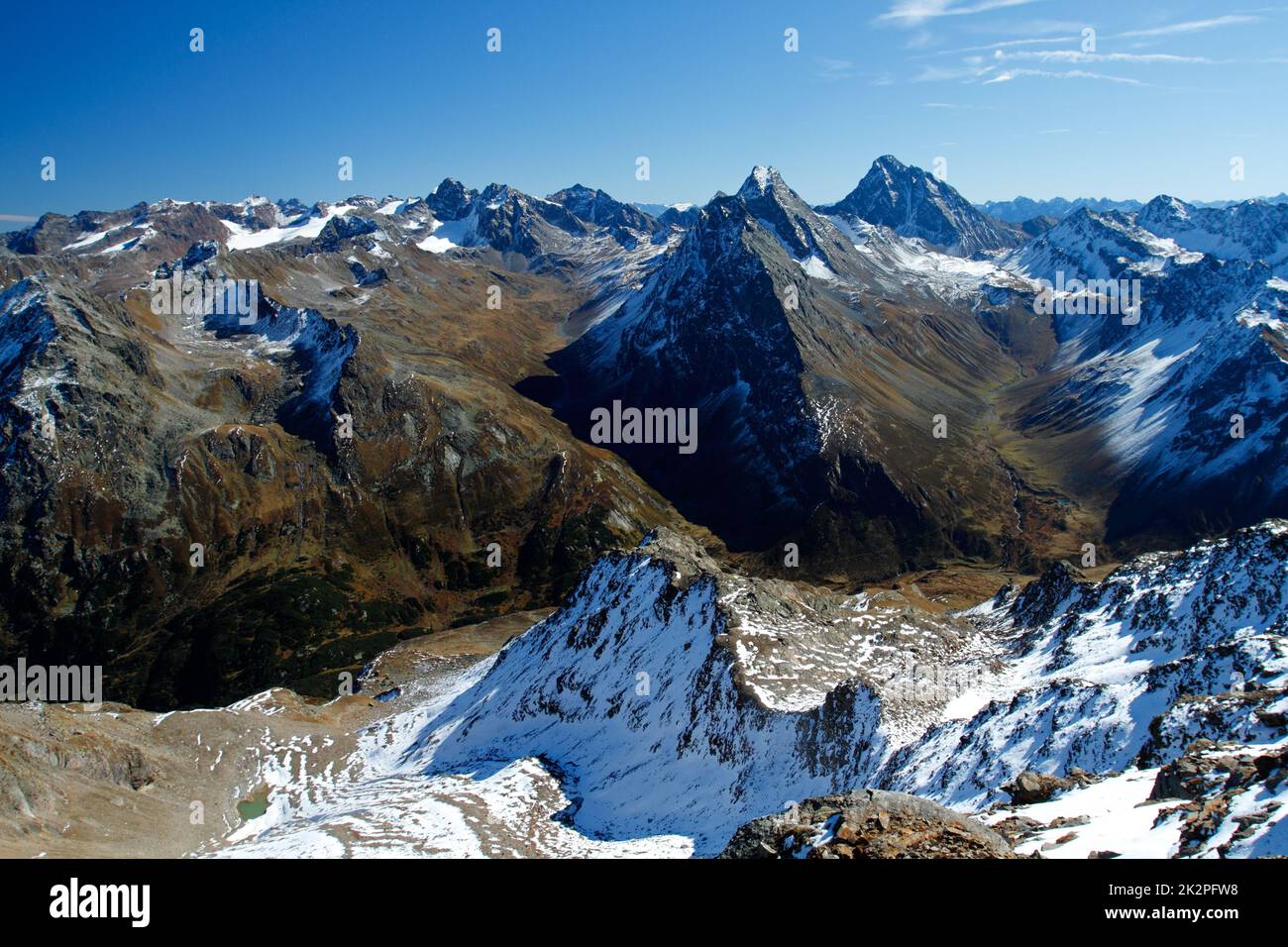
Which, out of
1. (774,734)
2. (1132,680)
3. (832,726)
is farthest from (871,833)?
(1132,680)

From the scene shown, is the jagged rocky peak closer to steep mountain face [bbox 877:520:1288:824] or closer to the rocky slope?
the rocky slope

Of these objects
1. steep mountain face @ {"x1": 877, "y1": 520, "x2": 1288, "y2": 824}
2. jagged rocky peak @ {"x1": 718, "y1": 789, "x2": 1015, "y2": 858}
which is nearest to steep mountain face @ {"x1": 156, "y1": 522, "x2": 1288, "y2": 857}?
jagged rocky peak @ {"x1": 718, "y1": 789, "x2": 1015, "y2": 858}

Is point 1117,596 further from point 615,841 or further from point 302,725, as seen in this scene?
point 302,725

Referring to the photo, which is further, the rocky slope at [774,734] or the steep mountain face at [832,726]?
the rocky slope at [774,734]

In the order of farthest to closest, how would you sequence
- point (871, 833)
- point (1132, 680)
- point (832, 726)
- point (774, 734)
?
1. point (774, 734)
2. point (832, 726)
3. point (1132, 680)
4. point (871, 833)

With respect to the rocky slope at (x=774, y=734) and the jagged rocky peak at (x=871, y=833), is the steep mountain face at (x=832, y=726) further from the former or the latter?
the rocky slope at (x=774, y=734)

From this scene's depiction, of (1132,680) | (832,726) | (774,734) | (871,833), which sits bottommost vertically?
(774,734)

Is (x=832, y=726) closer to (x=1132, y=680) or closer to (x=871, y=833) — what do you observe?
(x=1132, y=680)

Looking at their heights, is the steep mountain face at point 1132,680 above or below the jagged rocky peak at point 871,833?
below

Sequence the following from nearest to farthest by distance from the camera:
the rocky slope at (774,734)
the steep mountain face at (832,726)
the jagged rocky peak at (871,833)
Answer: the jagged rocky peak at (871,833)
the steep mountain face at (832,726)
the rocky slope at (774,734)

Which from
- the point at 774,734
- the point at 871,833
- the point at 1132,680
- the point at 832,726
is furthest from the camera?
the point at 774,734

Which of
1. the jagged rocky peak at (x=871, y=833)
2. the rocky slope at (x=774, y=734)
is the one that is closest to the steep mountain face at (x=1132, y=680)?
the rocky slope at (x=774, y=734)
